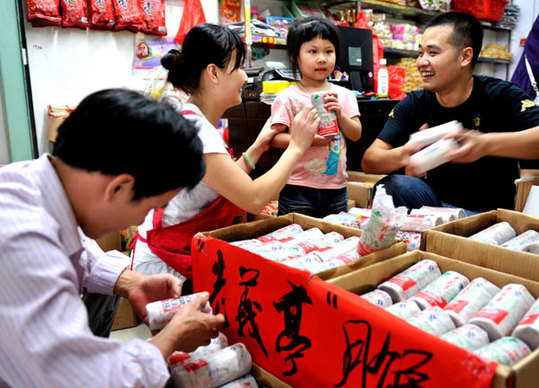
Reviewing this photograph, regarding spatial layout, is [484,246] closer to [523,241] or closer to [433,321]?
[523,241]

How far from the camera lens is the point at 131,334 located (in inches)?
88.6

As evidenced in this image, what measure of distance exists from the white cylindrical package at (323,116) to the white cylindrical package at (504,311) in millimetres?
865

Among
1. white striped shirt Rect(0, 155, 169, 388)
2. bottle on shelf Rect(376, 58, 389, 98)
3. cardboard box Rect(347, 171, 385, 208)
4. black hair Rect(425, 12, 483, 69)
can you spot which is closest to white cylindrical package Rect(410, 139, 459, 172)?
black hair Rect(425, 12, 483, 69)

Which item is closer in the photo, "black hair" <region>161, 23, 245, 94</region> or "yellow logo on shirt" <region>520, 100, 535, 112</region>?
"black hair" <region>161, 23, 245, 94</region>

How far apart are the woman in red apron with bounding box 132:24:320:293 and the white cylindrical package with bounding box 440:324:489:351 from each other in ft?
2.50

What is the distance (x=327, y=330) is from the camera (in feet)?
3.09

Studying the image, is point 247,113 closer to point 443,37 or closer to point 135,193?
point 443,37

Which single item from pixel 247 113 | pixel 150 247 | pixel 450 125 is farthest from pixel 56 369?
pixel 247 113

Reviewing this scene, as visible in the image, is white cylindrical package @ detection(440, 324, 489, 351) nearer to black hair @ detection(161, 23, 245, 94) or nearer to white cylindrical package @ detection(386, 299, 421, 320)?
white cylindrical package @ detection(386, 299, 421, 320)

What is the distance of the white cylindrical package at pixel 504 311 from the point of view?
893 mm

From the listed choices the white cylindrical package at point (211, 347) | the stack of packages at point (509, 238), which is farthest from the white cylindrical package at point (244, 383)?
the stack of packages at point (509, 238)

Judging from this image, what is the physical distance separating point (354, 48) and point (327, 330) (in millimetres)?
3218

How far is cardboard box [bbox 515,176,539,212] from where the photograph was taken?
5.64ft

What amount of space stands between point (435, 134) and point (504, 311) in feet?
2.23
